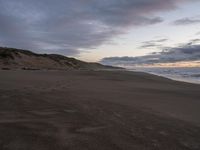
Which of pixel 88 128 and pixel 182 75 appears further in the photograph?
pixel 182 75

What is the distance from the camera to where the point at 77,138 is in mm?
3395

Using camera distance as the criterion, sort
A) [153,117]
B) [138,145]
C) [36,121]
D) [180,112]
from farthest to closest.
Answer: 1. [180,112]
2. [153,117]
3. [36,121]
4. [138,145]

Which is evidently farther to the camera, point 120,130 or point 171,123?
point 171,123

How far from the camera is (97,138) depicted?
11.3 ft

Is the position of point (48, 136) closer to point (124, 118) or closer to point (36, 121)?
point (36, 121)

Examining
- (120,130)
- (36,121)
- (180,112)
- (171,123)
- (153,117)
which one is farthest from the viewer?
(180,112)

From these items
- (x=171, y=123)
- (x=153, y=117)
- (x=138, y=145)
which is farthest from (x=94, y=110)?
(x=138, y=145)

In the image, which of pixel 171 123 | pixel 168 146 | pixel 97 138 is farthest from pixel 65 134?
pixel 171 123

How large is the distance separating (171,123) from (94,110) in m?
1.62

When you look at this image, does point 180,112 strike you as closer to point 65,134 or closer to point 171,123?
point 171,123

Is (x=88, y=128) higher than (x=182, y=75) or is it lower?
higher

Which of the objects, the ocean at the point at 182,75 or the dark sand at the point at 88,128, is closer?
the dark sand at the point at 88,128

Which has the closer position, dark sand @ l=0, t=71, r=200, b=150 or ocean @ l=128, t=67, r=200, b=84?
dark sand @ l=0, t=71, r=200, b=150

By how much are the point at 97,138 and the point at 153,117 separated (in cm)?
198
